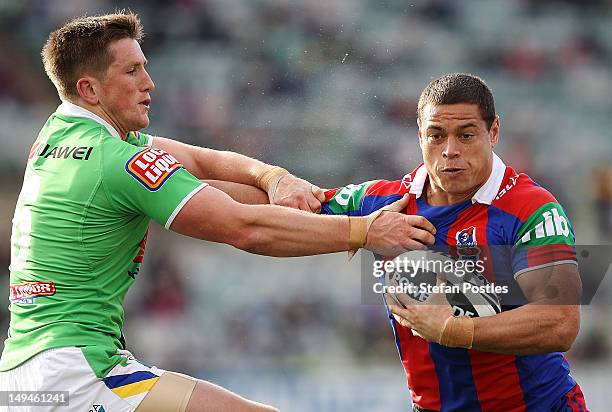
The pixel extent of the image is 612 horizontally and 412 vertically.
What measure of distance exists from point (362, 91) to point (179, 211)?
26.2ft

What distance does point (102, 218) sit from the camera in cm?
443

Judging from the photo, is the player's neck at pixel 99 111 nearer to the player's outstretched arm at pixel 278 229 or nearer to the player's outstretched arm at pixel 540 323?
the player's outstretched arm at pixel 278 229

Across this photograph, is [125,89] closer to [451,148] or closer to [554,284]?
[451,148]

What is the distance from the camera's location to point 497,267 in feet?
15.2

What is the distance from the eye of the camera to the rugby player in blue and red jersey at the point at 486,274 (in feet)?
14.5

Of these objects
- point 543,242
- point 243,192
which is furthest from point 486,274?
point 243,192

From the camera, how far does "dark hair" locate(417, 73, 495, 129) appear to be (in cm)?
468

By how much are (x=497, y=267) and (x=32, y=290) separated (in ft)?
7.12

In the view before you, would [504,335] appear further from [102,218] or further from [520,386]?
[102,218]

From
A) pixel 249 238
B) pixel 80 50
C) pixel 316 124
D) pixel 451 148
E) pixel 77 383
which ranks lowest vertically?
pixel 77 383

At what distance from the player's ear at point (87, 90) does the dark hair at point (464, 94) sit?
1621mm

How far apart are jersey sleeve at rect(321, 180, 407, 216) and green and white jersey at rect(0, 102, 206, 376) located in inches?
41.1

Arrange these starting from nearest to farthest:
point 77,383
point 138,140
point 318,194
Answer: point 77,383, point 138,140, point 318,194

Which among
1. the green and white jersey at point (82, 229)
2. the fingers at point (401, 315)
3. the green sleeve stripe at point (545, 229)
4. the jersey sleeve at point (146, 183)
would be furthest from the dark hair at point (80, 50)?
the green sleeve stripe at point (545, 229)
